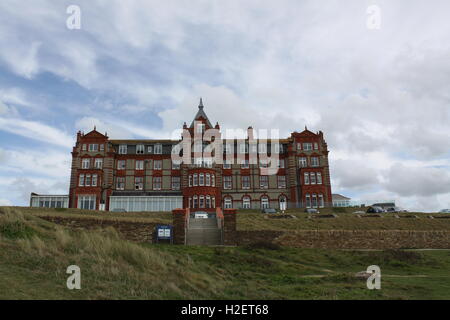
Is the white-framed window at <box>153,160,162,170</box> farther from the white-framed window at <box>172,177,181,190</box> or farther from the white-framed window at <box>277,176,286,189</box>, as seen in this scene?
the white-framed window at <box>277,176,286,189</box>

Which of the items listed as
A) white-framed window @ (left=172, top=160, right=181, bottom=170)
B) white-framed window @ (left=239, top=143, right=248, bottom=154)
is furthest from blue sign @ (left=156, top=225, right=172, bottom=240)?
white-framed window @ (left=239, top=143, right=248, bottom=154)

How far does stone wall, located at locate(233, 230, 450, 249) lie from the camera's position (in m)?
30.7

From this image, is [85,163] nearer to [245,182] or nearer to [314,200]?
[245,182]

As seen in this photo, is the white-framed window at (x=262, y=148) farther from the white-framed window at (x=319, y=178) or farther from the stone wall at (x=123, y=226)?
the stone wall at (x=123, y=226)

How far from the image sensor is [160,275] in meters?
13.7

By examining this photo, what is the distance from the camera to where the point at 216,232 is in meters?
32.4

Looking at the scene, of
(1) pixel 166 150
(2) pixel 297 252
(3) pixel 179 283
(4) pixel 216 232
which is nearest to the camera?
(3) pixel 179 283

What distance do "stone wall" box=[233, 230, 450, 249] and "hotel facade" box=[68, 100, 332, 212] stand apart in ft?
77.3

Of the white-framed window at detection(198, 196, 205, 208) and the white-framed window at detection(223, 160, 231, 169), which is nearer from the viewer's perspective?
the white-framed window at detection(198, 196, 205, 208)

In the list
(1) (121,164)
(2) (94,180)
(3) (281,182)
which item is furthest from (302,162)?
(2) (94,180)

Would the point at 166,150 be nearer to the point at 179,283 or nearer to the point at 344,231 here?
the point at 344,231

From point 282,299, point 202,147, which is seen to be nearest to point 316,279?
point 282,299

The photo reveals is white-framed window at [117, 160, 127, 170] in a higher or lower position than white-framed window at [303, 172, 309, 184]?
higher
